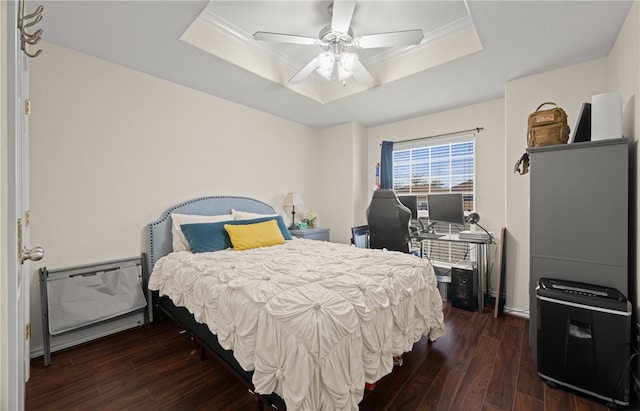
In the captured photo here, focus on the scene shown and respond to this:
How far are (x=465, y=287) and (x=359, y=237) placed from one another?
1537 millimetres

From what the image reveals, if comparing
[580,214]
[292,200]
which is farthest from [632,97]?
[292,200]

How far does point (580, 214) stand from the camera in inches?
74.2

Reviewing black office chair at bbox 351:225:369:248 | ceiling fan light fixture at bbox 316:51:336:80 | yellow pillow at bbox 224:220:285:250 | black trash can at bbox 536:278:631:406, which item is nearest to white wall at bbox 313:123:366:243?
black office chair at bbox 351:225:369:248

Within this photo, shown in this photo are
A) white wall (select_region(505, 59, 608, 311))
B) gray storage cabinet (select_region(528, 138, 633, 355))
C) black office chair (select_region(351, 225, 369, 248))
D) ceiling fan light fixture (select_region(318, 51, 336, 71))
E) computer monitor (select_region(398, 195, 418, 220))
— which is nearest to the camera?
gray storage cabinet (select_region(528, 138, 633, 355))

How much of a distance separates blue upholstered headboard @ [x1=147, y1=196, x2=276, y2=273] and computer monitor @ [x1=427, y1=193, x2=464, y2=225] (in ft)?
7.42

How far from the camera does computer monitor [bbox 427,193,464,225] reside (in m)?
3.40

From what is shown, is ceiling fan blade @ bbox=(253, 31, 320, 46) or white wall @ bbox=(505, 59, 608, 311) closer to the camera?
ceiling fan blade @ bbox=(253, 31, 320, 46)

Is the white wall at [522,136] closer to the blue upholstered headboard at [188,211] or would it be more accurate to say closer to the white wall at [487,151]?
the white wall at [487,151]

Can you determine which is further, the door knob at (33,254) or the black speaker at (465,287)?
the black speaker at (465,287)

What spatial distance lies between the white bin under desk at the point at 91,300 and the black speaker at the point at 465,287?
325 centimetres

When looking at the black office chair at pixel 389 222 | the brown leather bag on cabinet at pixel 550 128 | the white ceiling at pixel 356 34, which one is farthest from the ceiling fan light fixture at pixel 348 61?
A: the brown leather bag on cabinet at pixel 550 128

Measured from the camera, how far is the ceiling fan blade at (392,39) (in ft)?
6.58

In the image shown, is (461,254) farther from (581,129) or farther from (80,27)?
(80,27)

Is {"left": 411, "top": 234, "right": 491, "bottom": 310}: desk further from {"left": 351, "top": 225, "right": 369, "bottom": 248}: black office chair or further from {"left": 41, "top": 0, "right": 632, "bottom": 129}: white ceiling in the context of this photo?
{"left": 41, "top": 0, "right": 632, "bottom": 129}: white ceiling
